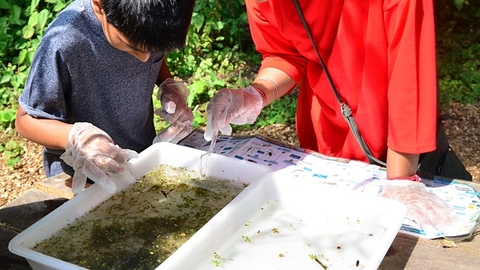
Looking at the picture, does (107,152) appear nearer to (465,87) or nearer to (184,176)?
(184,176)

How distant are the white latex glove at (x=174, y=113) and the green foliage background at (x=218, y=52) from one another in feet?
5.27

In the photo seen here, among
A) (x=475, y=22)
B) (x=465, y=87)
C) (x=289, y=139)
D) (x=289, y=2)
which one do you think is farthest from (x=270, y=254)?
(x=475, y=22)

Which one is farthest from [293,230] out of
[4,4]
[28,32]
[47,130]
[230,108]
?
[4,4]

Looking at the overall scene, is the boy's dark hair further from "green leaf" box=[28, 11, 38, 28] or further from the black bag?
"green leaf" box=[28, 11, 38, 28]

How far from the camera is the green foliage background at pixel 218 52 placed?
3.63 meters

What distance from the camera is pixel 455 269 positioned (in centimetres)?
121

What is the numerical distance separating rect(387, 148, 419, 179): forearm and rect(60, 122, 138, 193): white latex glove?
27.5 inches

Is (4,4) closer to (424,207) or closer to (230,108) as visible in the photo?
(230,108)

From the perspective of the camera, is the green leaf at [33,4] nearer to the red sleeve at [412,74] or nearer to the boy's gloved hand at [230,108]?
the boy's gloved hand at [230,108]

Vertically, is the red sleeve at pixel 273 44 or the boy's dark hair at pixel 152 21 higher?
the boy's dark hair at pixel 152 21

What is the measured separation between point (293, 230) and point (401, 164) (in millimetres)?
389

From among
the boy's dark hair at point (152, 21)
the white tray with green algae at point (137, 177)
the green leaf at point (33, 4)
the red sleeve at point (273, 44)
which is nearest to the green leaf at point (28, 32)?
the green leaf at point (33, 4)

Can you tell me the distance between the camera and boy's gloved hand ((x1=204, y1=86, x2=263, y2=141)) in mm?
1589

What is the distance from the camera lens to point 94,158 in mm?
1324
